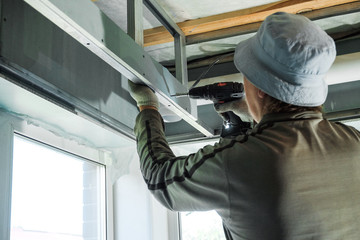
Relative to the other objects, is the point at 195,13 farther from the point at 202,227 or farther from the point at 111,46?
the point at 202,227

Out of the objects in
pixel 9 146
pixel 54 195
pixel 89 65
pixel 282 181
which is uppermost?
pixel 89 65

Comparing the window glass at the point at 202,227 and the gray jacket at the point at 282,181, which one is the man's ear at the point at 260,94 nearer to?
the gray jacket at the point at 282,181

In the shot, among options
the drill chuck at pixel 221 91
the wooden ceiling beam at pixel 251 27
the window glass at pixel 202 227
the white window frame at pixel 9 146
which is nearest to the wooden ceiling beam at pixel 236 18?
the wooden ceiling beam at pixel 251 27

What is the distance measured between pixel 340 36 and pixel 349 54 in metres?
0.17

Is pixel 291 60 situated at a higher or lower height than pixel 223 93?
lower

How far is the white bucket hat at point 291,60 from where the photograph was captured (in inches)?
36.6

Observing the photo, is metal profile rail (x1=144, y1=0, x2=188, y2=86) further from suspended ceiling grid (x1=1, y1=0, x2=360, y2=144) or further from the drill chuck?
the drill chuck

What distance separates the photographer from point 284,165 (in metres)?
0.92

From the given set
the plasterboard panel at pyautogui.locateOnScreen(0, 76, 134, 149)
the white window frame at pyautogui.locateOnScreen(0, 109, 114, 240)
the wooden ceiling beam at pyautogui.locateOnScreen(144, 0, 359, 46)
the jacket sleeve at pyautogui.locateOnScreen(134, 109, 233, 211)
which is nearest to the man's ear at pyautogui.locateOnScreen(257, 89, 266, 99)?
the jacket sleeve at pyautogui.locateOnScreen(134, 109, 233, 211)

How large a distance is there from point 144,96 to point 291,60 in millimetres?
514

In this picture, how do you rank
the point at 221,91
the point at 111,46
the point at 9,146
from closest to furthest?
the point at 111,46, the point at 221,91, the point at 9,146

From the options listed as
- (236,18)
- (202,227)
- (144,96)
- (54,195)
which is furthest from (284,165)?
(202,227)

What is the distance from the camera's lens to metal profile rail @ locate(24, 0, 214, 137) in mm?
966

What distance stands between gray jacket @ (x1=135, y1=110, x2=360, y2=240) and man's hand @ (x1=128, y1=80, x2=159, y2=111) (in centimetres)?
37
